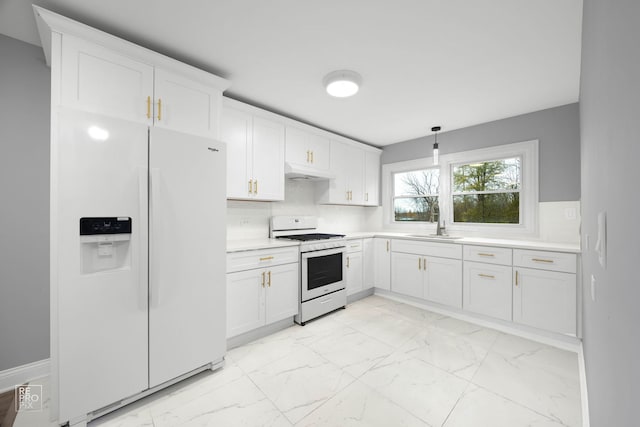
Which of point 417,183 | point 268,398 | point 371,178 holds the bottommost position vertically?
point 268,398

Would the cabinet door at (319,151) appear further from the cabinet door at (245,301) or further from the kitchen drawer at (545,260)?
the kitchen drawer at (545,260)

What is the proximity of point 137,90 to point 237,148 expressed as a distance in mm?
1043

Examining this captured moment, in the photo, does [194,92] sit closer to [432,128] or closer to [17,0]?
[17,0]

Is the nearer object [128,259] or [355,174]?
[128,259]

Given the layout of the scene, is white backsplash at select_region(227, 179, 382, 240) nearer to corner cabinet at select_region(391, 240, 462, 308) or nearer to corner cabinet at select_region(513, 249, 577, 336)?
corner cabinet at select_region(391, 240, 462, 308)

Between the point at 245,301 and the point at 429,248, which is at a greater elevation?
the point at 429,248

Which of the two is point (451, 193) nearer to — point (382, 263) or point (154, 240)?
point (382, 263)

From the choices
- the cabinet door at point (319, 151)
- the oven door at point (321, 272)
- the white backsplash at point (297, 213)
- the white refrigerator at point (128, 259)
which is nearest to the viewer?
the white refrigerator at point (128, 259)

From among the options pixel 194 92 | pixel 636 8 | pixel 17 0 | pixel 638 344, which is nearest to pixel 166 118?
pixel 194 92

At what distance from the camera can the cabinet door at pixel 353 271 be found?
371 cm

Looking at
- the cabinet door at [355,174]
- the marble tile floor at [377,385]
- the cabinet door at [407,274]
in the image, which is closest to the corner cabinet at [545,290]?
the marble tile floor at [377,385]

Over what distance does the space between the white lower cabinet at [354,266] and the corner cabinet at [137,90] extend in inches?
93.2

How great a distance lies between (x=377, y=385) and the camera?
6.48 ft

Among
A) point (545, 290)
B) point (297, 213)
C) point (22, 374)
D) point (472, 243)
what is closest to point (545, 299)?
point (545, 290)
